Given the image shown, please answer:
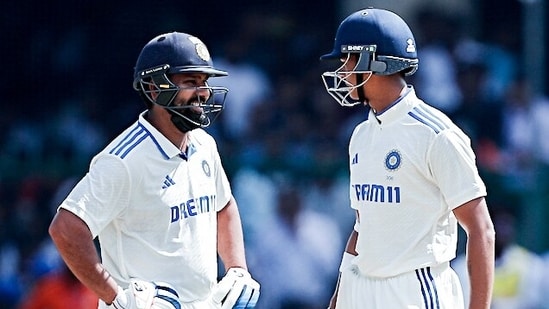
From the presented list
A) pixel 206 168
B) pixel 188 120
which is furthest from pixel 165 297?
pixel 188 120

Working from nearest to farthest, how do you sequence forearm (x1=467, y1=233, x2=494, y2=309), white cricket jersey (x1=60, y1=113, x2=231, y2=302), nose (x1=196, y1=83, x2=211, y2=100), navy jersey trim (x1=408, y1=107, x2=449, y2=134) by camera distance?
forearm (x1=467, y1=233, x2=494, y2=309) < navy jersey trim (x1=408, y1=107, x2=449, y2=134) < white cricket jersey (x1=60, y1=113, x2=231, y2=302) < nose (x1=196, y1=83, x2=211, y2=100)

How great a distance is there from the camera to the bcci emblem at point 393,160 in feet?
16.4

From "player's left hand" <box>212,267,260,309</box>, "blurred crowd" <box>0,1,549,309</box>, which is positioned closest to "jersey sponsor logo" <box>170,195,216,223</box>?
"player's left hand" <box>212,267,260,309</box>

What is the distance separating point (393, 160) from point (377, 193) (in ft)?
0.48

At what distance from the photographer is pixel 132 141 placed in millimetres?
5168

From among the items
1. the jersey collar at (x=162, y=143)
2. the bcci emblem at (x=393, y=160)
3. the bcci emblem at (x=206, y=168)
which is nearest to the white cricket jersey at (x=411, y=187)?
the bcci emblem at (x=393, y=160)

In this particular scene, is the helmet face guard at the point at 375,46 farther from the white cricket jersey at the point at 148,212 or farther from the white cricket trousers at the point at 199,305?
the white cricket trousers at the point at 199,305

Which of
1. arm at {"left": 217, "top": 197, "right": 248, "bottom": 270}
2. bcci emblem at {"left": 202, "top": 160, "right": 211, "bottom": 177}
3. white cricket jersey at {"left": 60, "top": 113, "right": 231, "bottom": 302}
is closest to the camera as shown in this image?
white cricket jersey at {"left": 60, "top": 113, "right": 231, "bottom": 302}

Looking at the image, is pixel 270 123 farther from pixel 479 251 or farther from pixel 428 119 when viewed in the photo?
pixel 479 251

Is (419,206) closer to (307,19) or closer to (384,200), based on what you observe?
(384,200)

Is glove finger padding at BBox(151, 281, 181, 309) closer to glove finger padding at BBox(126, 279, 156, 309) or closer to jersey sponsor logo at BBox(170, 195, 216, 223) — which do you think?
glove finger padding at BBox(126, 279, 156, 309)

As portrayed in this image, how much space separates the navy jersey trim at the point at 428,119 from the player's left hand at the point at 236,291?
991mm

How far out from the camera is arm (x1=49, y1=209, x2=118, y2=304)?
4.97 m

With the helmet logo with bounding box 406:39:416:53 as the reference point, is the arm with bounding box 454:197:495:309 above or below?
below
